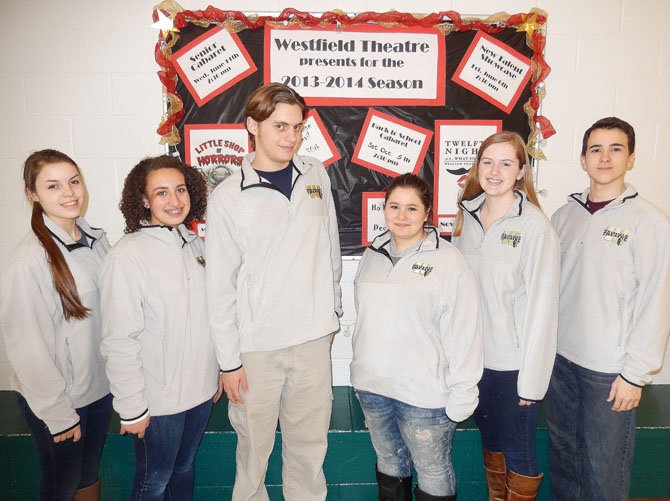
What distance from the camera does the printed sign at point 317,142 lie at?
7.63 feet

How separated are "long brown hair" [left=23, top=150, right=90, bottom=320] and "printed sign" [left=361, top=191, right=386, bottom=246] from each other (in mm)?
1400

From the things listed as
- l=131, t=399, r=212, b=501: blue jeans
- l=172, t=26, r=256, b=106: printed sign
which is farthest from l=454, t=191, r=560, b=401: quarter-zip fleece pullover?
l=172, t=26, r=256, b=106: printed sign

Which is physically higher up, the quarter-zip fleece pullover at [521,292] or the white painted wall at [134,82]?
the white painted wall at [134,82]

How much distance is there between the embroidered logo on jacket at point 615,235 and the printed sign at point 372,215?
3.53ft

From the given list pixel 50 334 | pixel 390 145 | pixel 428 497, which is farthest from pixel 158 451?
pixel 390 145

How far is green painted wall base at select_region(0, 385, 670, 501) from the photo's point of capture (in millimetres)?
1971

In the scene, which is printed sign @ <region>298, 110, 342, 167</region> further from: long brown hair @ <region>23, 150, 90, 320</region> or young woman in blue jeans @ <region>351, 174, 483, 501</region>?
long brown hair @ <region>23, 150, 90, 320</region>

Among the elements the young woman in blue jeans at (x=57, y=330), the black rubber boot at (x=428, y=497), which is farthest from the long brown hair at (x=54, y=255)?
the black rubber boot at (x=428, y=497)

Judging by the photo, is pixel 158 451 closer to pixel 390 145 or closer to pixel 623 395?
pixel 623 395

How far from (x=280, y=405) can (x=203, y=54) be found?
5.72 feet

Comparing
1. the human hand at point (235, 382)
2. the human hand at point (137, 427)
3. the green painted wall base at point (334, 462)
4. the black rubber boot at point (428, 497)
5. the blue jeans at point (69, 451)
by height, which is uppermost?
the human hand at point (235, 382)

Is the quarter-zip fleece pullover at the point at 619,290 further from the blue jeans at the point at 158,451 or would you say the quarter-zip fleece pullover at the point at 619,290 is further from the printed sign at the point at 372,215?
the blue jeans at the point at 158,451

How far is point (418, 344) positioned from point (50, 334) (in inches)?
47.2

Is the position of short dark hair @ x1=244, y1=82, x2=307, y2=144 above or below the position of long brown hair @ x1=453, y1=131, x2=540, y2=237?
above
